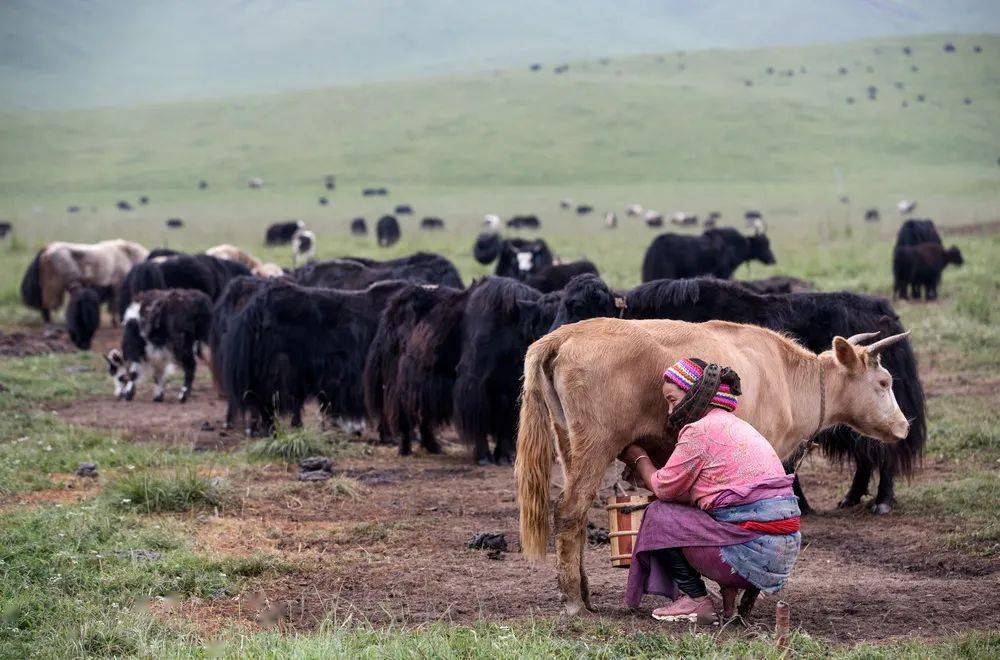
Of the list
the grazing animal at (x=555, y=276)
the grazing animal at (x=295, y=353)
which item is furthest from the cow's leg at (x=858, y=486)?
the grazing animal at (x=555, y=276)

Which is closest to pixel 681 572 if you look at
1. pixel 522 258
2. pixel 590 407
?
pixel 590 407

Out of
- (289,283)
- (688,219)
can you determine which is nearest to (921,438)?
(289,283)

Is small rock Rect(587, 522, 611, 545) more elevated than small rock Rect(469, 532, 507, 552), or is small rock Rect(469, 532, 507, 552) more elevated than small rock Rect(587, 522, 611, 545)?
small rock Rect(469, 532, 507, 552)

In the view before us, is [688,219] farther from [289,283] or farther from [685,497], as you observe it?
[685,497]

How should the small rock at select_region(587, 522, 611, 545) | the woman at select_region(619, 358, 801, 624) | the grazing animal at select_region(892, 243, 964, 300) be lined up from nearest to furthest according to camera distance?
the woman at select_region(619, 358, 801, 624), the small rock at select_region(587, 522, 611, 545), the grazing animal at select_region(892, 243, 964, 300)

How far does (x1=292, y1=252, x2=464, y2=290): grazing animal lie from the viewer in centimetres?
1471

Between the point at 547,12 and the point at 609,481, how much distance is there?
132 metres

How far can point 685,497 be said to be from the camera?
5.28m

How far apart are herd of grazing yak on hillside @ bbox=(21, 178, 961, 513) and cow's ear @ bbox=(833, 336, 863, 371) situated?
190 centimetres

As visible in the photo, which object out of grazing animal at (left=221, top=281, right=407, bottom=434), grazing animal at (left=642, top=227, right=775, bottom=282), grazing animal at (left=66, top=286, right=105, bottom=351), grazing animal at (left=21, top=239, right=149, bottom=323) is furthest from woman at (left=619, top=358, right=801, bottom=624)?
grazing animal at (left=642, top=227, right=775, bottom=282)

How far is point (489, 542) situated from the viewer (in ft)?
23.0

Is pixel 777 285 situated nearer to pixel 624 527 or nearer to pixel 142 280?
pixel 142 280

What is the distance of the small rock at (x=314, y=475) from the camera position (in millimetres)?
8898

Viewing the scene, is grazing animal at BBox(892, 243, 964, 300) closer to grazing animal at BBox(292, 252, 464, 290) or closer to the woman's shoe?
grazing animal at BBox(292, 252, 464, 290)
